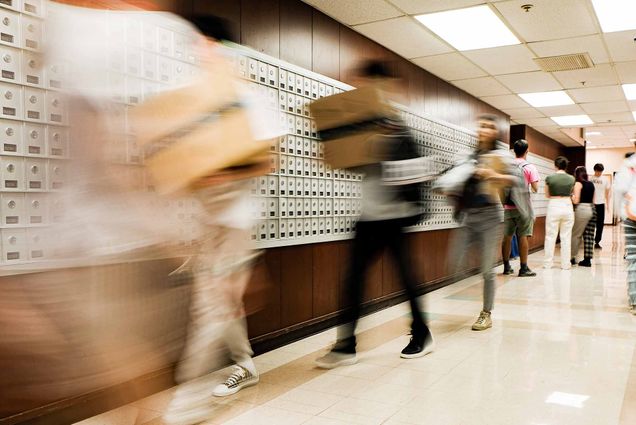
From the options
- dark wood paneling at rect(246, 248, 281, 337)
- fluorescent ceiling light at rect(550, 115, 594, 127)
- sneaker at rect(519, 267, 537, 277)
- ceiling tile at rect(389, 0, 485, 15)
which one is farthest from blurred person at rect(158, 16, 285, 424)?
fluorescent ceiling light at rect(550, 115, 594, 127)

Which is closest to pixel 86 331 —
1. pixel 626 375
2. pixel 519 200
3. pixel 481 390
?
pixel 481 390

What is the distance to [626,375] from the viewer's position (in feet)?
10.1

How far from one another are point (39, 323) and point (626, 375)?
3.07 metres

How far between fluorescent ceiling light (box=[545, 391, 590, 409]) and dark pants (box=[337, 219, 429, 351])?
946 mm

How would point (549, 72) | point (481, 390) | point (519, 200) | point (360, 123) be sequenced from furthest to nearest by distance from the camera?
point (549, 72)
point (519, 200)
point (360, 123)
point (481, 390)

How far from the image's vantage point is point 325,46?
446cm

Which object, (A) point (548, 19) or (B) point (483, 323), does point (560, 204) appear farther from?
(B) point (483, 323)

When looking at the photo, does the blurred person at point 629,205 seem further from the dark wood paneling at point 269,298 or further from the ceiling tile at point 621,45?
the dark wood paneling at point 269,298

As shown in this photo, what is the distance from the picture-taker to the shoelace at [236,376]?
283cm

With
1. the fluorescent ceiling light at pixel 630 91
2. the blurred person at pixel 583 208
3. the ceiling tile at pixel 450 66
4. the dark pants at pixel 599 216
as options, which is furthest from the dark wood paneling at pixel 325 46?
the dark pants at pixel 599 216

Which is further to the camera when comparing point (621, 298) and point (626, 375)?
point (621, 298)

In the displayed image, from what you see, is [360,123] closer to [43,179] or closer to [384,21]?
[43,179]

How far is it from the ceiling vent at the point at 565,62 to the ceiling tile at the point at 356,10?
2451mm

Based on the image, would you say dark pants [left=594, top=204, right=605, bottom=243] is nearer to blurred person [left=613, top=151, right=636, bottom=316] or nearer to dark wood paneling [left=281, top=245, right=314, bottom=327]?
blurred person [left=613, top=151, right=636, bottom=316]
